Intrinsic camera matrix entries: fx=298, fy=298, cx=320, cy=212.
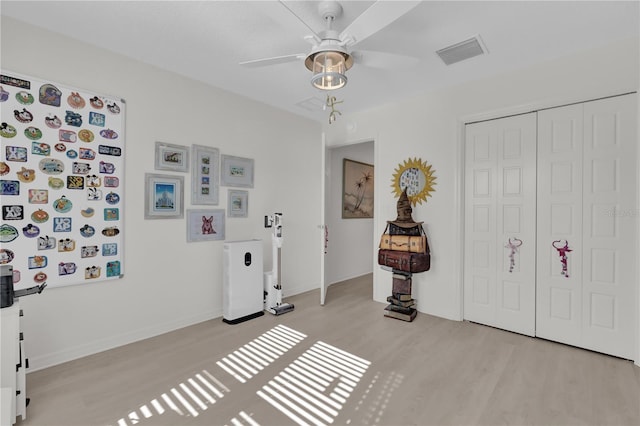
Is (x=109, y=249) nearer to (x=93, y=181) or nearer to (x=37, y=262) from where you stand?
(x=37, y=262)

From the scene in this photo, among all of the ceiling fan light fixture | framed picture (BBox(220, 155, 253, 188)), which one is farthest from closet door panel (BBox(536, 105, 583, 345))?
framed picture (BBox(220, 155, 253, 188))

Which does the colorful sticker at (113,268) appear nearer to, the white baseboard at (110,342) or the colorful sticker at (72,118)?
the white baseboard at (110,342)

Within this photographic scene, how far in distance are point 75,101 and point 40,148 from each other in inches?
18.5

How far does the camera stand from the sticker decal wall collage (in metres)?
2.18

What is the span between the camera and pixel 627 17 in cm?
215

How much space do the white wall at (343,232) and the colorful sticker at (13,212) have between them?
11.1 feet

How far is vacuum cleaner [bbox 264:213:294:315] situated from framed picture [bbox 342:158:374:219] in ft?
5.66

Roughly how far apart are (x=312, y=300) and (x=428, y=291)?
150 cm

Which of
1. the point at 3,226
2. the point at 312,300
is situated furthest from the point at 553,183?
the point at 3,226

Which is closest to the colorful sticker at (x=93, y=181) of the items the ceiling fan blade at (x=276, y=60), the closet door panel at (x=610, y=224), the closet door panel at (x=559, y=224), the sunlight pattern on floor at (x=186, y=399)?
the ceiling fan blade at (x=276, y=60)

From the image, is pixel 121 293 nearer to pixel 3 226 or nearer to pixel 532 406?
pixel 3 226

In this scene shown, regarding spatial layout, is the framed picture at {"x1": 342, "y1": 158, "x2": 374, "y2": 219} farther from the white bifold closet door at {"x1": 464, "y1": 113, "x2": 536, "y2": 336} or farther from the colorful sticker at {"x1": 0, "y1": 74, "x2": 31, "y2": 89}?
the colorful sticker at {"x1": 0, "y1": 74, "x2": 31, "y2": 89}

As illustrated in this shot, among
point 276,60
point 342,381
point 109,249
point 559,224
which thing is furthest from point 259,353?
point 559,224

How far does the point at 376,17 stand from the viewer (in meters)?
1.59
